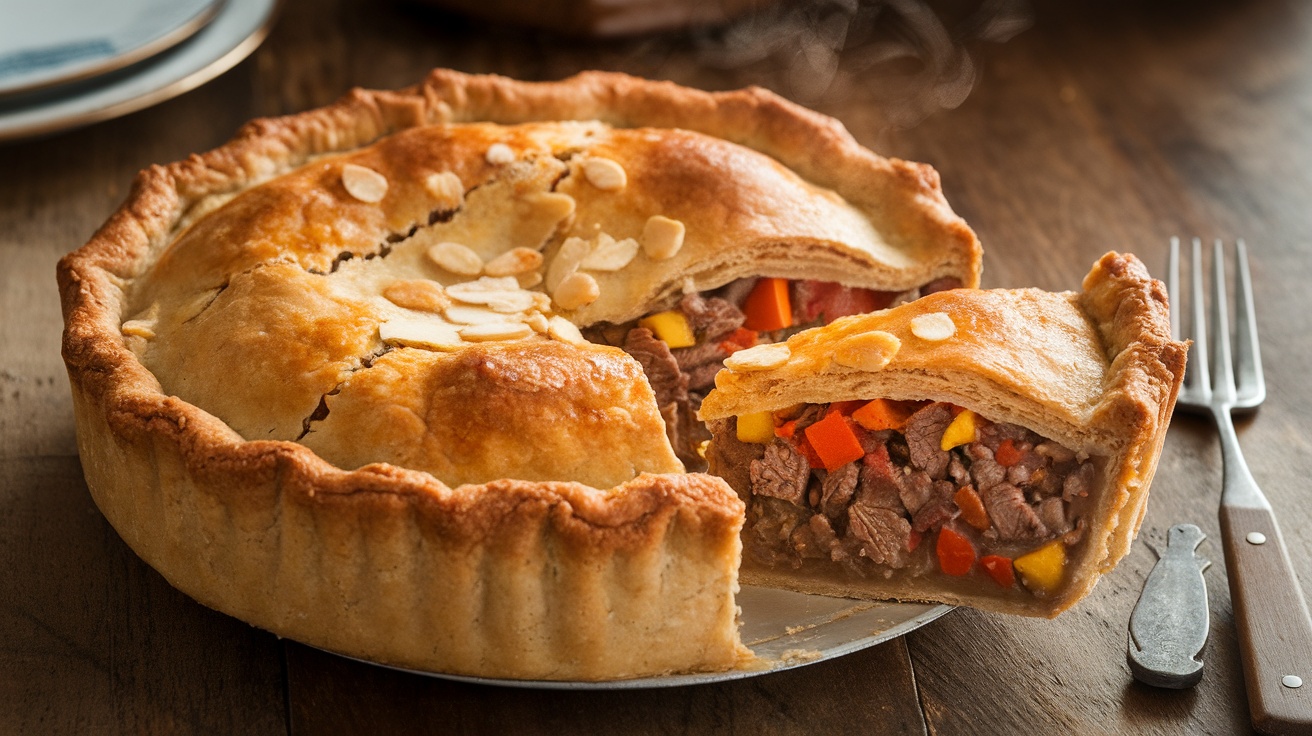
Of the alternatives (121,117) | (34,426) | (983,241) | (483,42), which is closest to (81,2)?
(121,117)

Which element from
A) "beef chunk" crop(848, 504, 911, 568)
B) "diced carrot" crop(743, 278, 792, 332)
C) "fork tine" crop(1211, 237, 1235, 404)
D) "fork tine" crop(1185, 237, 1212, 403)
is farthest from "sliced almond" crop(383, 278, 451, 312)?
"fork tine" crop(1211, 237, 1235, 404)

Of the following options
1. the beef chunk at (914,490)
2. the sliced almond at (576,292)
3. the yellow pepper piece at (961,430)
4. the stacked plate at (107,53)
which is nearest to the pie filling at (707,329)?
the sliced almond at (576,292)

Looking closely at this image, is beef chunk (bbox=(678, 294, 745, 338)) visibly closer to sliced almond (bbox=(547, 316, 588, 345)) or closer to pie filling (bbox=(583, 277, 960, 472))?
pie filling (bbox=(583, 277, 960, 472))

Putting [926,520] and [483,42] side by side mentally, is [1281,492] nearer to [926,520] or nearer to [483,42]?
[926,520]

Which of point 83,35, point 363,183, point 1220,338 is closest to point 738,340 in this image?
point 363,183

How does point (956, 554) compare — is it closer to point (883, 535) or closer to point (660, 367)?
point (883, 535)

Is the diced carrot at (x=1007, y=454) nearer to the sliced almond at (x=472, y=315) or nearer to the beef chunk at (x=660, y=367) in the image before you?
Answer: the beef chunk at (x=660, y=367)
